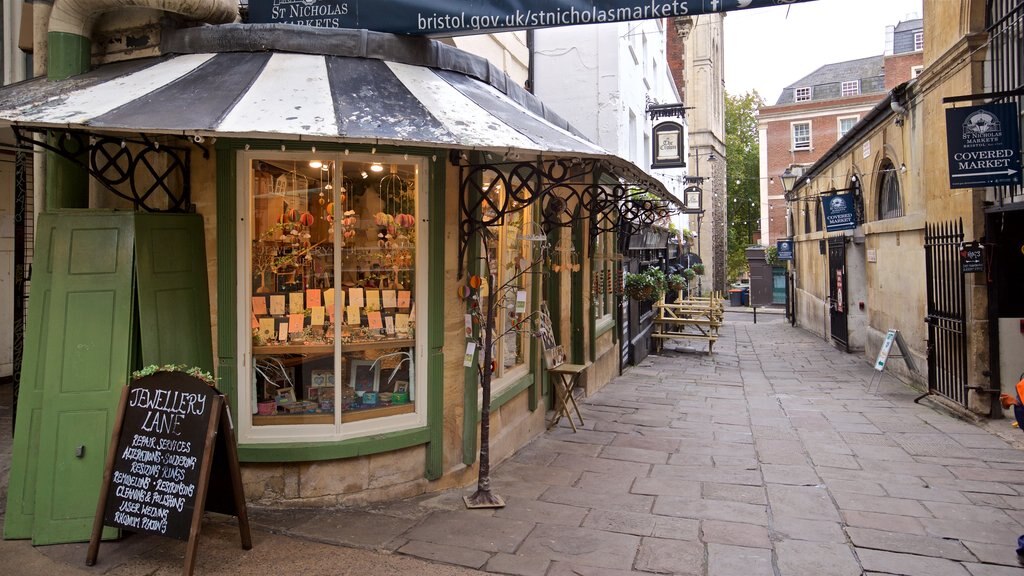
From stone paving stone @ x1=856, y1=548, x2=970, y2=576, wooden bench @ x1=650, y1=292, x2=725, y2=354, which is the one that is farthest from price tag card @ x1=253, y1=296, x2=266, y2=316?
wooden bench @ x1=650, y1=292, x2=725, y2=354

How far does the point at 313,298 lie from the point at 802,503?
14.2 feet

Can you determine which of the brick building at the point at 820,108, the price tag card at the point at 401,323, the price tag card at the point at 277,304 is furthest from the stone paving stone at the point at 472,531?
the brick building at the point at 820,108

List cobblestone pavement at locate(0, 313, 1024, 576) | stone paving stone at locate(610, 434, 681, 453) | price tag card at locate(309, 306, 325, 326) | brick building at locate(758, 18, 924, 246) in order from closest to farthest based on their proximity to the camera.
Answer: cobblestone pavement at locate(0, 313, 1024, 576) < price tag card at locate(309, 306, 325, 326) < stone paving stone at locate(610, 434, 681, 453) < brick building at locate(758, 18, 924, 246)

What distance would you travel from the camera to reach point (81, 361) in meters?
4.55

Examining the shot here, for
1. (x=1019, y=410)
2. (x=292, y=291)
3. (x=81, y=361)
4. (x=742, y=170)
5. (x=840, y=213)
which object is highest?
(x=742, y=170)

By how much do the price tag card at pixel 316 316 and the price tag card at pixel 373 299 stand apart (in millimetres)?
371

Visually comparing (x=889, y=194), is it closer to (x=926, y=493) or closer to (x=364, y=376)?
(x=926, y=493)

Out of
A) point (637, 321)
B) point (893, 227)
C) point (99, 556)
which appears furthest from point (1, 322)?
point (893, 227)

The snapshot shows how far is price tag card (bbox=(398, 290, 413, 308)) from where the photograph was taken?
18.5ft

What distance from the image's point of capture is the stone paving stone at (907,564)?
4.31 metres

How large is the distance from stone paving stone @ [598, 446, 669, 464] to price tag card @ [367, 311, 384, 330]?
2.85m

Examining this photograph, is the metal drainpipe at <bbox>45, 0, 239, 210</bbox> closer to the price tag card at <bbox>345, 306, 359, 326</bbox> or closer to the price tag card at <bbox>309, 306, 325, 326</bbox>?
the price tag card at <bbox>309, 306, 325, 326</bbox>

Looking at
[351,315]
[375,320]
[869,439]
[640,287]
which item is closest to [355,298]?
[351,315]

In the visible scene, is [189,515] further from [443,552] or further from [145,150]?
[145,150]
